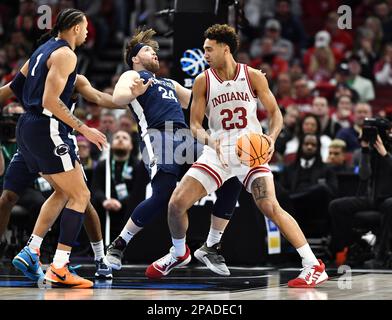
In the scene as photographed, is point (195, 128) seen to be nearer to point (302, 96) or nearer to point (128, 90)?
point (128, 90)

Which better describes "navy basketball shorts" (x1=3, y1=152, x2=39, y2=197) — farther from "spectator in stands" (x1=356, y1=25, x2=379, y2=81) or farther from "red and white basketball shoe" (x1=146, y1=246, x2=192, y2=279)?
"spectator in stands" (x1=356, y1=25, x2=379, y2=81)

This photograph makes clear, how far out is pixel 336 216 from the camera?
42.1 feet

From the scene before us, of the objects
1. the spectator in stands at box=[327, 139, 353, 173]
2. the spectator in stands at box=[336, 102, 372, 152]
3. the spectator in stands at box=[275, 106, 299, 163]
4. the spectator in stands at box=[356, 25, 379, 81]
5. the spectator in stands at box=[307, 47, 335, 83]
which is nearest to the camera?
the spectator in stands at box=[327, 139, 353, 173]

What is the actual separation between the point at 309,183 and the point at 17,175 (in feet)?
15.4

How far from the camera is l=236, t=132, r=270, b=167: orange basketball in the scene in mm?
9117

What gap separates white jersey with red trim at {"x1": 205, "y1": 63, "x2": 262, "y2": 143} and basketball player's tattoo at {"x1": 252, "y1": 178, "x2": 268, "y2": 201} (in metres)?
0.51

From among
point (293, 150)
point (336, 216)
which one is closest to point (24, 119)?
point (336, 216)

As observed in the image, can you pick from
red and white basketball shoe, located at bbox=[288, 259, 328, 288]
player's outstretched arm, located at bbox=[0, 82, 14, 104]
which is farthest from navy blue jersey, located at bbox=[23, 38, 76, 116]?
red and white basketball shoe, located at bbox=[288, 259, 328, 288]

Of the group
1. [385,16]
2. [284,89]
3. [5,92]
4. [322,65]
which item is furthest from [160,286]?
[385,16]

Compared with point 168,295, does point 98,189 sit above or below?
above

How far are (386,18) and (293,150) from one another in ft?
18.0

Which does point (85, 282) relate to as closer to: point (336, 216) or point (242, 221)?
point (242, 221)

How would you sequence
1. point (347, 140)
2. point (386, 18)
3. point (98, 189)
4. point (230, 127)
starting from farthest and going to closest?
1. point (386, 18)
2. point (347, 140)
3. point (98, 189)
4. point (230, 127)

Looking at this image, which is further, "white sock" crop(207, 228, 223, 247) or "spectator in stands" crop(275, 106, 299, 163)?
"spectator in stands" crop(275, 106, 299, 163)
